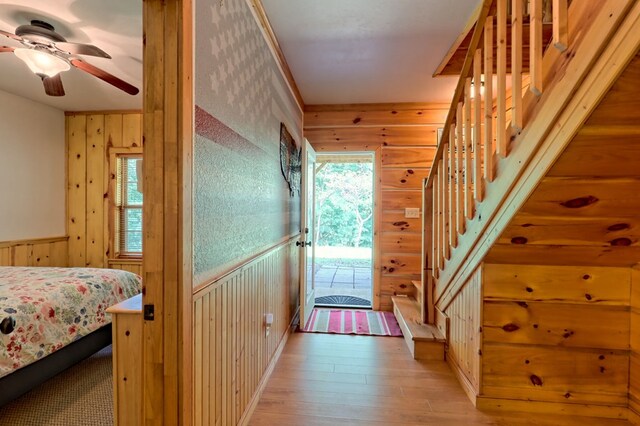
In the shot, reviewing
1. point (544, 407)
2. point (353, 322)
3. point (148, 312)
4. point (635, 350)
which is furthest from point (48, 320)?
point (635, 350)

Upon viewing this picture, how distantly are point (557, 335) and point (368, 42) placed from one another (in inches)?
94.4

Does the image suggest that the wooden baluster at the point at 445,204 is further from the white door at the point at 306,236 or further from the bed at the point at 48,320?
the bed at the point at 48,320

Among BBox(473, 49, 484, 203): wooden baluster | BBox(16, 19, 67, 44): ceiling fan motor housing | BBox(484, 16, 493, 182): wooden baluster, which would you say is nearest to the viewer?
BBox(484, 16, 493, 182): wooden baluster

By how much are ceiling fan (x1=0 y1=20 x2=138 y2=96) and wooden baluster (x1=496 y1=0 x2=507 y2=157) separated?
2.22 metres

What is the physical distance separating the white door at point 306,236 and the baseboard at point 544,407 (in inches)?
64.2

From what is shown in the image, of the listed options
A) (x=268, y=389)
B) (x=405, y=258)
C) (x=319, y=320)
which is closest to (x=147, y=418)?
(x=268, y=389)

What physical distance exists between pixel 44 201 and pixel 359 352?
4.01 m

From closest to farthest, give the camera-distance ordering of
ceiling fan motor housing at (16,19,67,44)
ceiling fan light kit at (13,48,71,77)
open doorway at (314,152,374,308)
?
ceiling fan motor housing at (16,19,67,44) < ceiling fan light kit at (13,48,71,77) < open doorway at (314,152,374,308)

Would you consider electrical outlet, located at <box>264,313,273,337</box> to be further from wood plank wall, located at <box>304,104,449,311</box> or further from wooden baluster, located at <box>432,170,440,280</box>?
wood plank wall, located at <box>304,104,449,311</box>

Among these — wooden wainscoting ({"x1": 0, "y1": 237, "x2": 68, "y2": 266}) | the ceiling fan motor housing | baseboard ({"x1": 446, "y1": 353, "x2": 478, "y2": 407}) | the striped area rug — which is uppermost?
the ceiling fan motor housing

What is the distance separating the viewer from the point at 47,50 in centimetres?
204

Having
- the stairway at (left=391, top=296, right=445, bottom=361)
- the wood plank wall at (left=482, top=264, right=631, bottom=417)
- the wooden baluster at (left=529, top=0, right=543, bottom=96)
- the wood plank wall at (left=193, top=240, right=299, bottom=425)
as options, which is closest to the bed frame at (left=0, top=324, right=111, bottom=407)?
the wood plank wall at (left=193, top=240, right=299, bottom=425)

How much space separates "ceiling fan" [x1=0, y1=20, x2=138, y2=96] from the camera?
6.21 feet

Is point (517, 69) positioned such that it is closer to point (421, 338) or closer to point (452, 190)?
point (452, 190)
